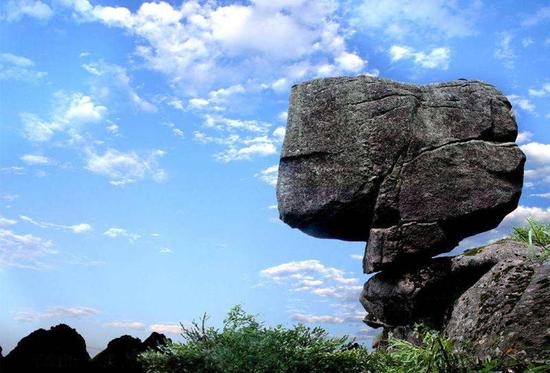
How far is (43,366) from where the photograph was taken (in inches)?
392

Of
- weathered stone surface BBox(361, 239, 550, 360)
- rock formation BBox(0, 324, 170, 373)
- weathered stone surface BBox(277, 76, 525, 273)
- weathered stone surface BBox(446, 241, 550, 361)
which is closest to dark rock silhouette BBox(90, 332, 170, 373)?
rock formation BBox(0, 324, 170, 373)

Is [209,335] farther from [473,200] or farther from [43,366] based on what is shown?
[473,200]

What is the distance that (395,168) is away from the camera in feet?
38.9

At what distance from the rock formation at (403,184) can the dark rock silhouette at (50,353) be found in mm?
5066

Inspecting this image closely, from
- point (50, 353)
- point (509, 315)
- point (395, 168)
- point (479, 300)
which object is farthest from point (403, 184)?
point (50, 353)

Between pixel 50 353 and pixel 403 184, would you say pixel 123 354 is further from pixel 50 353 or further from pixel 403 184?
pixel 403 184

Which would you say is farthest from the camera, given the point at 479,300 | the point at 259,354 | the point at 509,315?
the point at 259,354

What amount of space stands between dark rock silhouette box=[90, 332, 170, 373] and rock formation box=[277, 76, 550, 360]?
12.8ft

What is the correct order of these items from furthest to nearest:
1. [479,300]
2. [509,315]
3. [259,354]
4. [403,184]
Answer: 1. [403,184]
2. [259,354]
3. [479,300]
4. [509,315]

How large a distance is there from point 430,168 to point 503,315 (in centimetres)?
513

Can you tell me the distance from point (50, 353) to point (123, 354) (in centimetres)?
145

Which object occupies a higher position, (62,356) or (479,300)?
(479,300)

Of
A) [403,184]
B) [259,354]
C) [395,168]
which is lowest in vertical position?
[259,354]

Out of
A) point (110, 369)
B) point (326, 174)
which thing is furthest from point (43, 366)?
point (326, 174)
